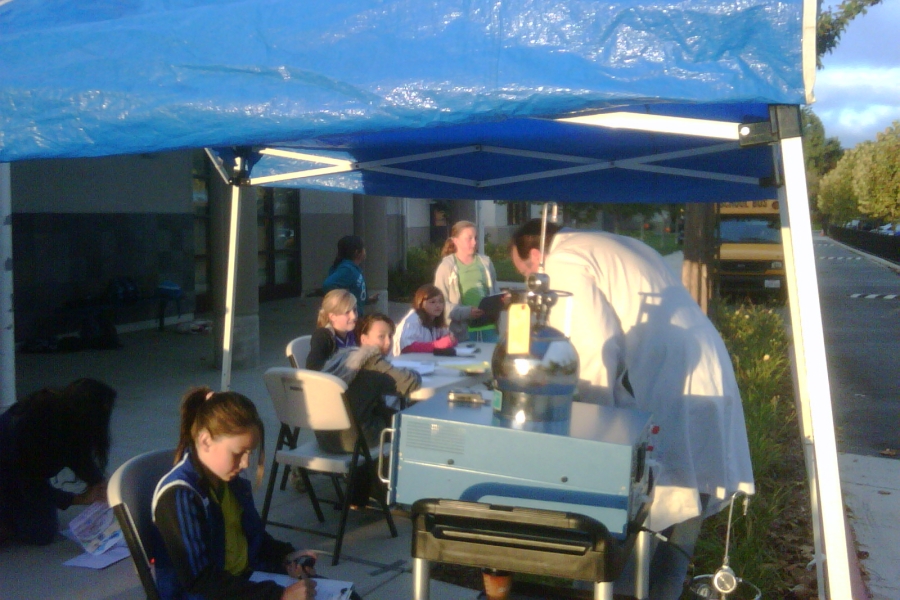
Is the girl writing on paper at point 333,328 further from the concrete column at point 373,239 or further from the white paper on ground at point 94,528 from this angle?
the concrete column at point 373,239

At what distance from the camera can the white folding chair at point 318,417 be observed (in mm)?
4215

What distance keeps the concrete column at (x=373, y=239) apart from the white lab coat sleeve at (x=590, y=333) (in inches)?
366

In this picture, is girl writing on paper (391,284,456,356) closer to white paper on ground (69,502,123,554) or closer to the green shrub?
the green shrub

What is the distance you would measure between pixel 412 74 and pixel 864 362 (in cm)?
1042

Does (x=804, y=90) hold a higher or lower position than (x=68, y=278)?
higher

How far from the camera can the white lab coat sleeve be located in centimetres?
294

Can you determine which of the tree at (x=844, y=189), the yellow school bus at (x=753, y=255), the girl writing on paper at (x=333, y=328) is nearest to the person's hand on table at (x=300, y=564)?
the girl writing on paper at (x=333, y=328)

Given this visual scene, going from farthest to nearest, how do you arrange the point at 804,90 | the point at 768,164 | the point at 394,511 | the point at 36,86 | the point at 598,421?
the point at 394,511
the point at 768,164
the point at 36,86
the point at 598,421
the point at 804,90

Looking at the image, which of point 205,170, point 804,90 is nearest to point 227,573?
point 804,90

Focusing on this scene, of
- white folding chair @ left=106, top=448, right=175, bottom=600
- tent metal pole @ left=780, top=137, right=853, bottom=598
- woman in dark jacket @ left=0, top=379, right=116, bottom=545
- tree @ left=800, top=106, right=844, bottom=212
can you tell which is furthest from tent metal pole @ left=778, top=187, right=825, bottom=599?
tree @ left=800, top=106, right=844, bottom=212

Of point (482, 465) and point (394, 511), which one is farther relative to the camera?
point (394, 511)

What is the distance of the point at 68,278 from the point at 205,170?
3.27m

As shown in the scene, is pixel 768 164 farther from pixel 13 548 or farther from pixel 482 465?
pixel 13 548

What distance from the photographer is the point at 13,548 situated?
4246 mm
